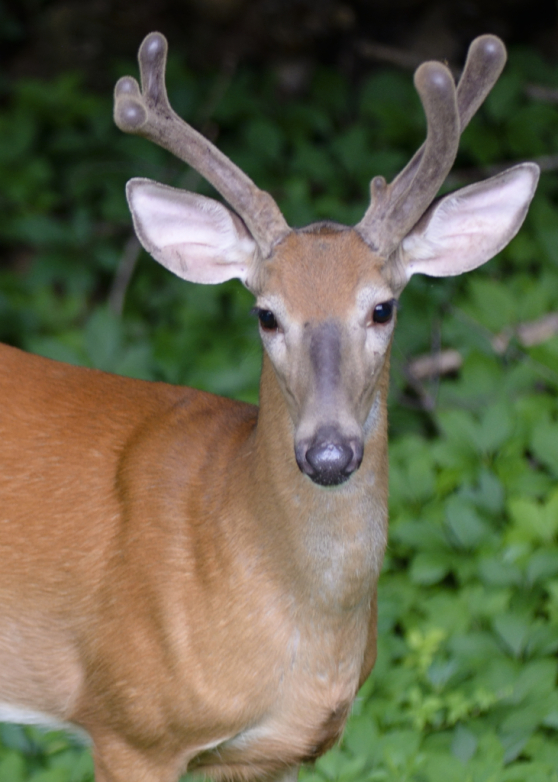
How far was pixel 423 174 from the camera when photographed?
2.78 m

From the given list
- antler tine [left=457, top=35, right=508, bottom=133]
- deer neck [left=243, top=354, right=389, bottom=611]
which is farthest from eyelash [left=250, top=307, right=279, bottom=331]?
antler tine [left=457, top=35, right=508, bottom=133]

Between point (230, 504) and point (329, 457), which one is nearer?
point (329, 457)

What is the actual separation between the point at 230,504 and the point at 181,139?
1.02 metres

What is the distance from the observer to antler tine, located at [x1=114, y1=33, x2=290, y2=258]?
283 cm

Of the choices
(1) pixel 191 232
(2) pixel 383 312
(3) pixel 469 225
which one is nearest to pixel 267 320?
(2) pixel 383 312

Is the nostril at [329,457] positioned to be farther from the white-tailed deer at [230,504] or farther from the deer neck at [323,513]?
the deer neck at [323,513]

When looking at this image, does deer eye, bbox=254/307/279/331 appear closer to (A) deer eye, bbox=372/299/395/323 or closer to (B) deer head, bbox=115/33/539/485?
(B) deer head, bbox=115/33/539/485

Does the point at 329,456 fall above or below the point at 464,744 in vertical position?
above

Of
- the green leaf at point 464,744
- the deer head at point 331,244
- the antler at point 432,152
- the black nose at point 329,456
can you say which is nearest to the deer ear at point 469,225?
the deer head at point 331,244

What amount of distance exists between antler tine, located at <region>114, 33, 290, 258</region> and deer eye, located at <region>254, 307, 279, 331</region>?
180 millimetres

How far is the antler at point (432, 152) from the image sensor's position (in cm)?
267

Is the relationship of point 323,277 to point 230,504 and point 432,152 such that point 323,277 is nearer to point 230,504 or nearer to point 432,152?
point 432,152

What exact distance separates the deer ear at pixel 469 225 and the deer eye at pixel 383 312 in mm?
241

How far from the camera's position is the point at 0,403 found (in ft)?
11.1
